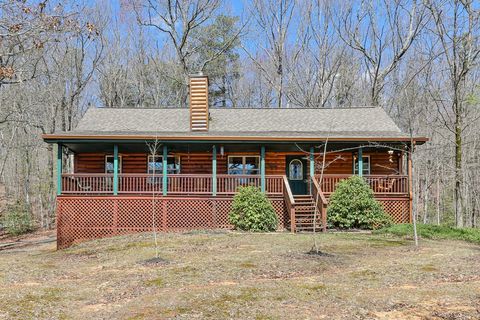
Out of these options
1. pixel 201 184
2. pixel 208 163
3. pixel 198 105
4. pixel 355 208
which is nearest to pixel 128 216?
pixel 201 184

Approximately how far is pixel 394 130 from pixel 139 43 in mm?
22472

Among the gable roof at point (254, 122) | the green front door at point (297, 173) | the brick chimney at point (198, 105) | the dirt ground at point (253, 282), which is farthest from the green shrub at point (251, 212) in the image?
the brick chimney at point (198, 105)

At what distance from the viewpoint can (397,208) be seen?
1605 centimetres

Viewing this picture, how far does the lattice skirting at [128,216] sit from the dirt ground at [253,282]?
3.26 m

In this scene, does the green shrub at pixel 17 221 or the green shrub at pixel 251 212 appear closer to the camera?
the green shrub at pixel 251 212

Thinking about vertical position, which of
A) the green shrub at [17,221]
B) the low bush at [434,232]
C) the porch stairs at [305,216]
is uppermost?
the porch stairs at [305,216]

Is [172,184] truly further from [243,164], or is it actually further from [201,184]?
[243,164]

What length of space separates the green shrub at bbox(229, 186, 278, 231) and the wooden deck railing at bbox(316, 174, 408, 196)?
2.72 m

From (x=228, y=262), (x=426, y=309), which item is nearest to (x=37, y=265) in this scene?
(x=228, y=262)

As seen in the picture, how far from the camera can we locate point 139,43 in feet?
109

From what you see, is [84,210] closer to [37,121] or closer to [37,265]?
[37,265]

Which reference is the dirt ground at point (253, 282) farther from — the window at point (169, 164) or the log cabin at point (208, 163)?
the window at point (169, 164)

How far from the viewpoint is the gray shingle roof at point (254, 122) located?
1762cm

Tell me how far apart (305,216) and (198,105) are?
6.60 metres
